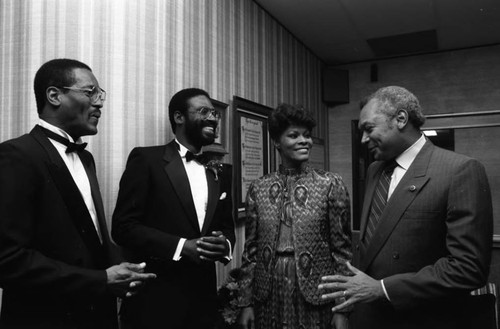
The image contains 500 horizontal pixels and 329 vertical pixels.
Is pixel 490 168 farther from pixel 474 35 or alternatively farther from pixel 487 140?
pixel 474 35

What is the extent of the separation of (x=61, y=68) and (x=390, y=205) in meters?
1.43

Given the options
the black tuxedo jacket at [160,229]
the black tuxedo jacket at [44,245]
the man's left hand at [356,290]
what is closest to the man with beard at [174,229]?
the black tuxedo jacket at [160,229]

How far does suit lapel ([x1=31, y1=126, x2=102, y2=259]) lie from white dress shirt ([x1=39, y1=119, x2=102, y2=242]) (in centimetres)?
5

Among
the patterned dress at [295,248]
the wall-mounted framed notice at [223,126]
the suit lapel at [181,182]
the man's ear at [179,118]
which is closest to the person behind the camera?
the suit lapel at [181,182]

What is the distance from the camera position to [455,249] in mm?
1438

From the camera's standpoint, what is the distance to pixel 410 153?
173 centimetres

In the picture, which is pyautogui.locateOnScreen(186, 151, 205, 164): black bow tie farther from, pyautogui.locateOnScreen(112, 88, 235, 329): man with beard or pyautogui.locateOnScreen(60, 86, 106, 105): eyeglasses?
pyautogui.locateOnScreen(60, 86, 106, 105): eyeglasses

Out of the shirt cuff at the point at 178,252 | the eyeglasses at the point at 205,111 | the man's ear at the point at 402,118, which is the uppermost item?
the eyeglasses at the point at 205,111

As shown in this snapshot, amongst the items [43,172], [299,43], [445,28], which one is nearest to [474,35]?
[445,28]

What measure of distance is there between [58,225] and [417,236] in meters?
1.35

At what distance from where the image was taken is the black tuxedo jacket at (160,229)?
176 cm

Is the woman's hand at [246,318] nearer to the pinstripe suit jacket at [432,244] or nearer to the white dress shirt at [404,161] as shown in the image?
the pinstripe suit jacket at [432,244]

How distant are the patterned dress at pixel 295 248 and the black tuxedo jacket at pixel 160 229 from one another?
0.93ft

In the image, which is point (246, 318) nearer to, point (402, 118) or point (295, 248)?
point (295, 248)
